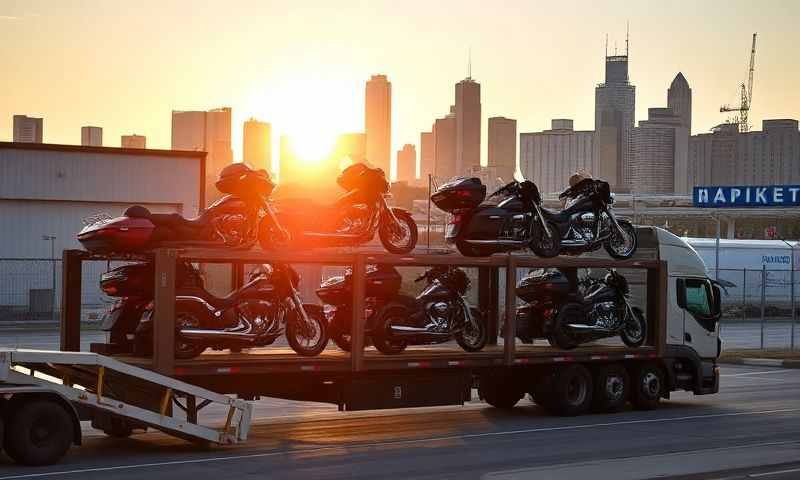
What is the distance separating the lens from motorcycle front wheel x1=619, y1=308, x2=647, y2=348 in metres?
20.2

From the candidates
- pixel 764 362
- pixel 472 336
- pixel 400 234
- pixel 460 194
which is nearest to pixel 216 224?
pixel 400 234

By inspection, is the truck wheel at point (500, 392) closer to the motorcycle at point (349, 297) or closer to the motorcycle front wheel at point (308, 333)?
the motorcycle at point (349, 297)

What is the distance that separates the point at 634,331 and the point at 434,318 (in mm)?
4236

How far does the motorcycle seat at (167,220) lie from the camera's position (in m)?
15.1

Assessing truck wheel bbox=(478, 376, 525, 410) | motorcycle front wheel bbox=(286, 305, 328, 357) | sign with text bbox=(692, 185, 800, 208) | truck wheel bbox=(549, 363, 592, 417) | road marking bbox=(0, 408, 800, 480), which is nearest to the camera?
road marking bbox=(0, 408, 800, 480)

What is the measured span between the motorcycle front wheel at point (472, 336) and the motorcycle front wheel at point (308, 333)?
2568mm

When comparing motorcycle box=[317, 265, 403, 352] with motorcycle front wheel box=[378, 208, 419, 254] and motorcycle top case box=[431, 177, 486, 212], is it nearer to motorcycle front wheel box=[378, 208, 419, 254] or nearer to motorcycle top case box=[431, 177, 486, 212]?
motorcycle front wheel box=[378, 208, 419, 254]

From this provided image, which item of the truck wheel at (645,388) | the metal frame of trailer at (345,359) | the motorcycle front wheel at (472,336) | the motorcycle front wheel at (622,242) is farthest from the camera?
the motorcycle front wheel at (622,242)

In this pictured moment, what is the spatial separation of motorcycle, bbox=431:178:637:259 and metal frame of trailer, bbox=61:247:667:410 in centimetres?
43

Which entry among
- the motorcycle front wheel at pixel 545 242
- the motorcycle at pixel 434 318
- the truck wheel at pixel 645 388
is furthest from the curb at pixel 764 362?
the motorcycle at pixel 434 318

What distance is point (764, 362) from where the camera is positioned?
32.3m

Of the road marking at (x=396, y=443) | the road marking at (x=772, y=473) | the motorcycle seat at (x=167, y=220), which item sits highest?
the motorcycle seat at (x=167, y=220)

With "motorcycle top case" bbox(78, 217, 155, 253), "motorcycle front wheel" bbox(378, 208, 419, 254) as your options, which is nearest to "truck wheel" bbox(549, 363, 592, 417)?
"motorcycle front wheel" bbox(378, 208, 419, 254)

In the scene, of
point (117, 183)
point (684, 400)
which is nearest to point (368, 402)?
point (684, 400)
